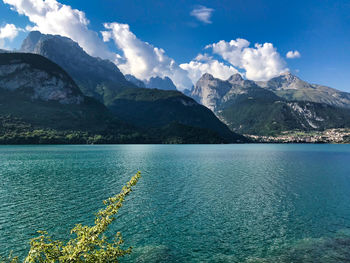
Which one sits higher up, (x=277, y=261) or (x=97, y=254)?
(x=97, y=254)

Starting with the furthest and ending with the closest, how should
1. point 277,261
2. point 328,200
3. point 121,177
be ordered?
point 121,177 < point 328,200 < point 277,261

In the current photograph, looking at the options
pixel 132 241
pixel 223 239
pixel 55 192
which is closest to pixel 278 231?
pixel 223 239

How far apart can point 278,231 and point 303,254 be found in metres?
Answer: 7.02

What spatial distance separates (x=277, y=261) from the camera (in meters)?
26.5

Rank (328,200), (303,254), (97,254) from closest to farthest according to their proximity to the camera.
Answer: (97,254) → (303,254) → (328,200)

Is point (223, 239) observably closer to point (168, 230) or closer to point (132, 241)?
point (168, 230)

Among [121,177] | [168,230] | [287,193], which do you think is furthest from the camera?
[121,177]

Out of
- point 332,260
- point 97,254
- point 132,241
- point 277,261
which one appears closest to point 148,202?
point 132,241

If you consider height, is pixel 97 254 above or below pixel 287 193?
above

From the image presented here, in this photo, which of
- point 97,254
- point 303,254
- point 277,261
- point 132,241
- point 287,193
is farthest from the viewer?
point 287,193

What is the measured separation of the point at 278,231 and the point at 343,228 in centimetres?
1093

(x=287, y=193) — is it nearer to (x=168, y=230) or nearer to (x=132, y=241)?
(x=168, y=230)

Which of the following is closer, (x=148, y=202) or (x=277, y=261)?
(x=277, y=261)

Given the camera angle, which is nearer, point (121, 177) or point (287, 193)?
point (287, 193)
